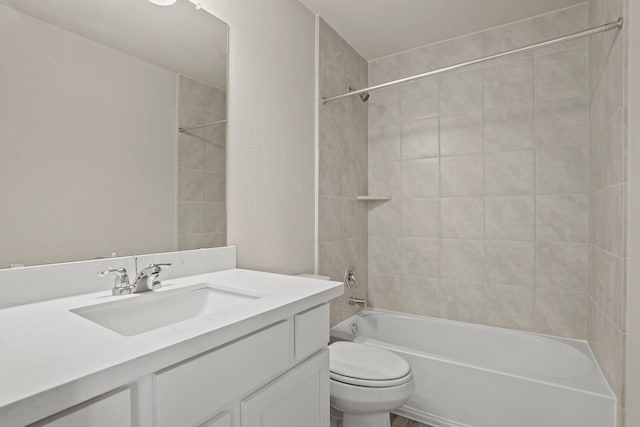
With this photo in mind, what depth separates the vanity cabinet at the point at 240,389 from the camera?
0.54 metres

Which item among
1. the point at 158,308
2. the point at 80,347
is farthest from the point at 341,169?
the point at 80,347

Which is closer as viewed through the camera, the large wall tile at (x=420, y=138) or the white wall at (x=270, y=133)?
the white wall at (x=270, y=133)

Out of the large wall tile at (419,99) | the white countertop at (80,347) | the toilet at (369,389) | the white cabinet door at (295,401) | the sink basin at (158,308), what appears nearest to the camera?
the white countertop at (80,347)

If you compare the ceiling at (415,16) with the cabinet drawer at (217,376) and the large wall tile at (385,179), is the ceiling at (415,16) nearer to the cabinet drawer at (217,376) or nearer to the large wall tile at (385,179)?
the large wall tile at (385,179)

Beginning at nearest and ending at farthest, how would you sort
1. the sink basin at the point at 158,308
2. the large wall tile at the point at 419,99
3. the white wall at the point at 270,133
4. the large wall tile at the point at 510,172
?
the sink basin at the point at 158,308 → the white wall at the point at 270,133 → the large wall tile at the point at 510,172 → the large wall tile at the point at 419,99

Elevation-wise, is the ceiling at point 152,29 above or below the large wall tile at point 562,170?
above

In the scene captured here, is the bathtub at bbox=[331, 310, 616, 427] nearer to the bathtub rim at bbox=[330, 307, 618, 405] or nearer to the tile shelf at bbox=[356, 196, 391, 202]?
the bathtub rim at bbox=[330, 307, 618, 405]

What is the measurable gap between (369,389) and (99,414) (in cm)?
116

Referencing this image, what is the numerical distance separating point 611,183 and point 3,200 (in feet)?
7.04

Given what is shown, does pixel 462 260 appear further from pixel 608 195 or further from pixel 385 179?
pixel 608 195

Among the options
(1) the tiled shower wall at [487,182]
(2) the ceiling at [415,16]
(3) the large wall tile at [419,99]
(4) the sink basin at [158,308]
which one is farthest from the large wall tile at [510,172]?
(4) the sink basin at [158,308]

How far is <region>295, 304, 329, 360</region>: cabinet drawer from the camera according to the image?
37.1 inches

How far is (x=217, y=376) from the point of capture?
0.70 metres

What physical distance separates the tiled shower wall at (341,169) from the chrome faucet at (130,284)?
1135mm
